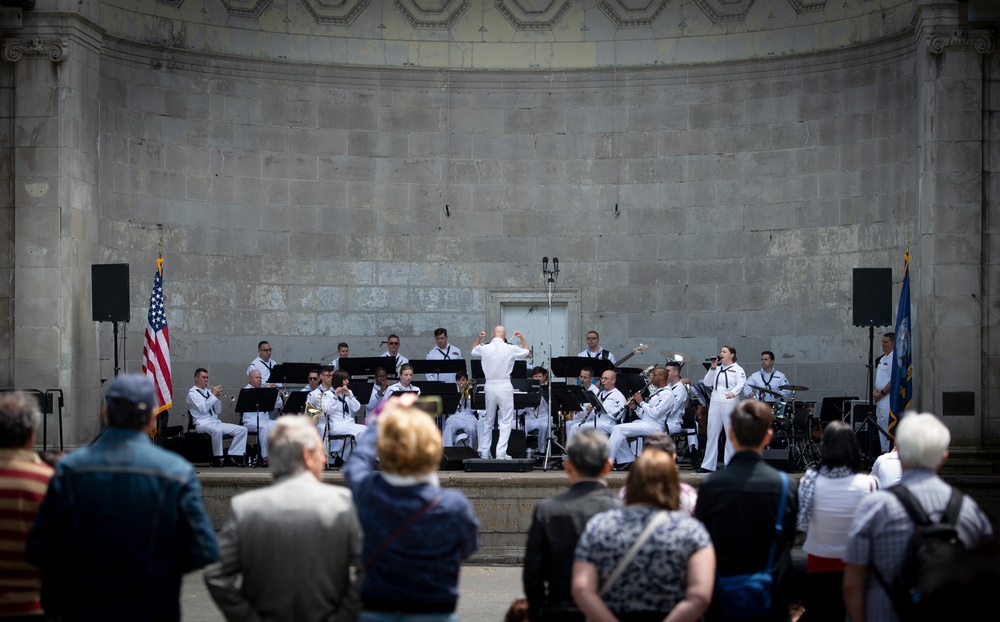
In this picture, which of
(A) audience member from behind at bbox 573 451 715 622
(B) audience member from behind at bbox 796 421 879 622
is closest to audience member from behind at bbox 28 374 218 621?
(A) audience member from behind at bbox 573 451 715 622

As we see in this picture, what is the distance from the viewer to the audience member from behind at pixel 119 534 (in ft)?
14.8

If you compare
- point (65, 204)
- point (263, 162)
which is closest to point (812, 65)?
point (263, 162)

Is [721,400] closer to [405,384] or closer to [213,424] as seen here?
[405,384]

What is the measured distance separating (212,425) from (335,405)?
6.13 ft

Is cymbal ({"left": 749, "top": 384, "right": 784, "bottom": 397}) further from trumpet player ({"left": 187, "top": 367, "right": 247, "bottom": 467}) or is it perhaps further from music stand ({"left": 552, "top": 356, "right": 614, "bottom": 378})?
trumpet player ({"left": 187, "top": 367, "right": 247, "bottom": 467})

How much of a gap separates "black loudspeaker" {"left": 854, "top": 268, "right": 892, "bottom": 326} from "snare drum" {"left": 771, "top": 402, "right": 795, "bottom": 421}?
1425 millimetres

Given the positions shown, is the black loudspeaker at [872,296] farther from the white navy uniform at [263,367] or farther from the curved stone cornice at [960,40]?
the white navy uniform at [263,367]

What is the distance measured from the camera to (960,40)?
14.1m

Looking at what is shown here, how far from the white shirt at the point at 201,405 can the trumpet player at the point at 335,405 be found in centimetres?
165

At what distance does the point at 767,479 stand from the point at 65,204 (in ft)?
38.9

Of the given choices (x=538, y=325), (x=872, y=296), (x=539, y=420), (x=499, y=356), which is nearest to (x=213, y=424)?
(x=499, y=356)

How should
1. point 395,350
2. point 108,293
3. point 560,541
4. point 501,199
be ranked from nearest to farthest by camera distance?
point 560,541
point 108,293
point 395,350
point 501,199

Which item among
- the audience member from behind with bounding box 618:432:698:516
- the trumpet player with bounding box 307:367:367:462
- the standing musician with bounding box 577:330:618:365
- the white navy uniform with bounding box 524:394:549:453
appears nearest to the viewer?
the audience member from behind with bounding box 618:432:698:516

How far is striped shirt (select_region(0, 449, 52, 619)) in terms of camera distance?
15.9 feet
